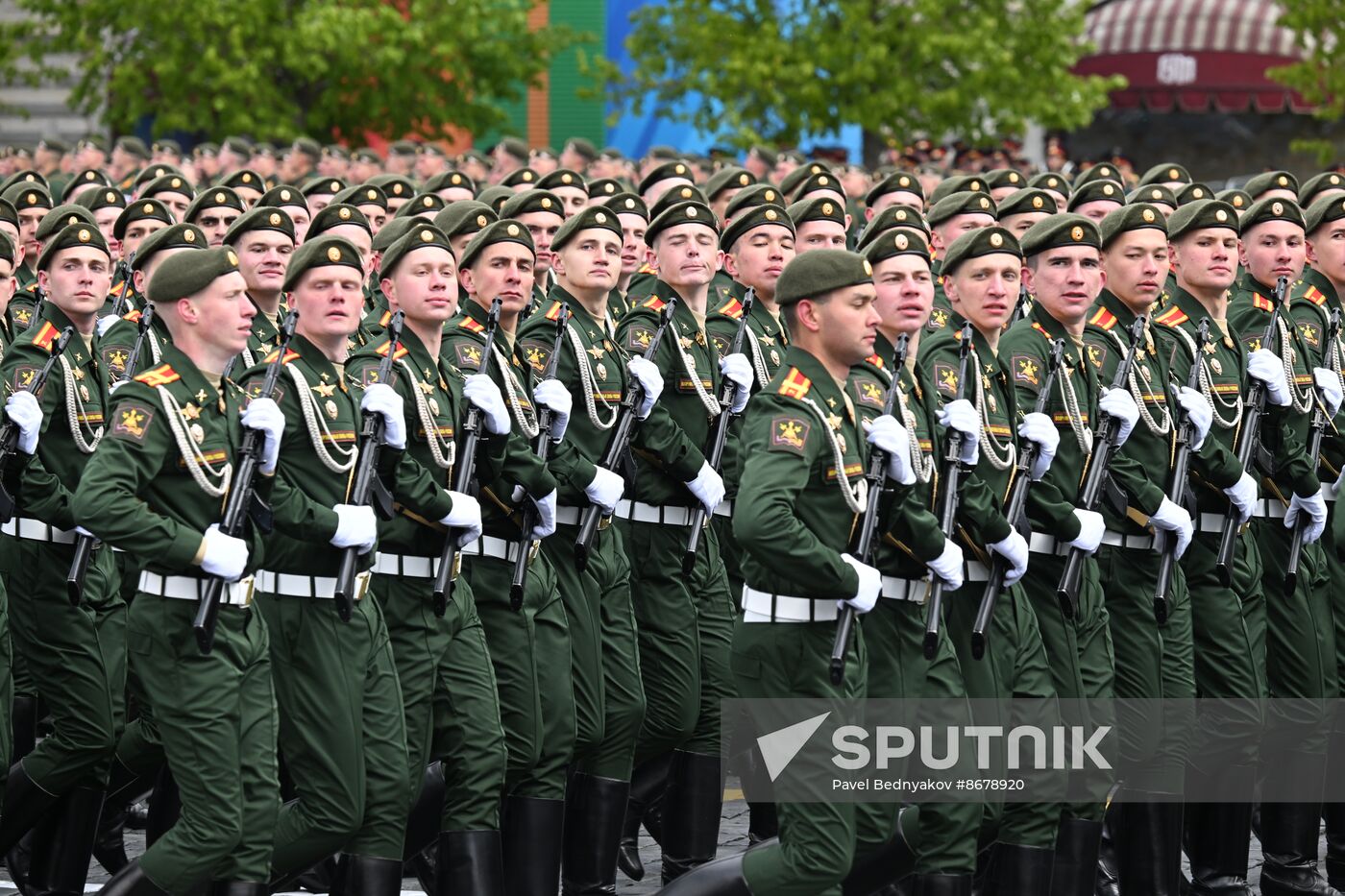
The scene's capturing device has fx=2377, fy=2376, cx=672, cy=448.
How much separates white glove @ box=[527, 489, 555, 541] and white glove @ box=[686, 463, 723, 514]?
2.57 ft

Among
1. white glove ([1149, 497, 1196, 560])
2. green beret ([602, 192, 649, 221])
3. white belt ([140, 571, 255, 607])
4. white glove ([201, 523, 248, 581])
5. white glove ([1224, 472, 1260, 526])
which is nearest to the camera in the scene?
white glove ([201, 523, 248, 581])

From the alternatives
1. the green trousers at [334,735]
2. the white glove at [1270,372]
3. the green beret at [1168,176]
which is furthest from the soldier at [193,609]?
the green beret at [1168,176]

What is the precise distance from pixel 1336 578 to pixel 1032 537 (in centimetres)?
158

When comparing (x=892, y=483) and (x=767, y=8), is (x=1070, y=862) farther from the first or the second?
(x=767, y=8)

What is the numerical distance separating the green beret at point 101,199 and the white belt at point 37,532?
3508mm

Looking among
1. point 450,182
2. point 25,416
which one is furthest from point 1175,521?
point 450,182

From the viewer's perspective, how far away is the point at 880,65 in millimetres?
23938

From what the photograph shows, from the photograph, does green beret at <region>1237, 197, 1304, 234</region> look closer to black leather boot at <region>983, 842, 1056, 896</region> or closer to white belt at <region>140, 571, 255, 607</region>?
black leather boot at <region>983, 842, 1056, 896</region>

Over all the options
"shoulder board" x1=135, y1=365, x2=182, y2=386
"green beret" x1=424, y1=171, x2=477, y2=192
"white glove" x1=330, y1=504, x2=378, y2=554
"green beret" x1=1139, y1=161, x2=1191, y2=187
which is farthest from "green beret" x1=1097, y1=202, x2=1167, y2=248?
"green beret" x1=424, y1=171, x2=477, y2=192

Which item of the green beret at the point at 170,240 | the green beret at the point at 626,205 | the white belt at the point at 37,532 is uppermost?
the green beret at the point at 626,205

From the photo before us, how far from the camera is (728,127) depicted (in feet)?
89.7

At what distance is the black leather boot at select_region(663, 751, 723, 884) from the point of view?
795cm

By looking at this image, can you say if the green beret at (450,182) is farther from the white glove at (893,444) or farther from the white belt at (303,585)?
the white glove at (893,444)

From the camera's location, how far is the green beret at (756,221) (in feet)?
29.4
